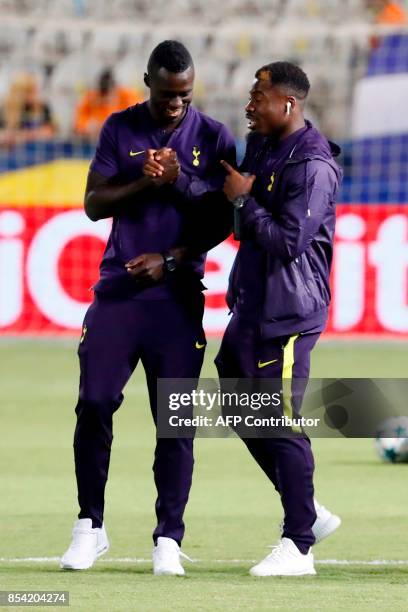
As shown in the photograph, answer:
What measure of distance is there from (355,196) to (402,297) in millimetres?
1794

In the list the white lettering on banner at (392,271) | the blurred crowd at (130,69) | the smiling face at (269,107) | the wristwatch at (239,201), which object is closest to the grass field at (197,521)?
the wristwatch at (239,201)

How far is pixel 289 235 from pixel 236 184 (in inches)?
12.5

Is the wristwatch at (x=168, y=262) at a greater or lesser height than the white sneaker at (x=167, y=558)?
greater

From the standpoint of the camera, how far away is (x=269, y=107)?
213 inches

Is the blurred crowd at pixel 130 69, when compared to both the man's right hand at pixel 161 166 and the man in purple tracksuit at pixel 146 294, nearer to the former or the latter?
the man in purple tracksuit at pixel 146 294

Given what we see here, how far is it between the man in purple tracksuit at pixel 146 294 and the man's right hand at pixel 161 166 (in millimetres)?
43

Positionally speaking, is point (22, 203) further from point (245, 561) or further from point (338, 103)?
point (245, 561)

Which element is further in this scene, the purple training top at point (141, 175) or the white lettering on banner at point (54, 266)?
the white lettering on banner at point (54, 266)

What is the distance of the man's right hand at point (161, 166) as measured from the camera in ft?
17.7

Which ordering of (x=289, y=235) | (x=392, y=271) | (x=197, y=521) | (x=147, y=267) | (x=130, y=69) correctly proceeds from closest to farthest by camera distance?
(x=289, y=235), (x=147, y=267), (x=197, y=521), (x=392, y=271), (x=130, y=69)

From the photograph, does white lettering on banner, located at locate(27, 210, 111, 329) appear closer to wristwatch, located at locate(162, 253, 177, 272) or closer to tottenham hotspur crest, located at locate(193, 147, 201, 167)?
tottenham hotspur crest, located at locate(193, 147, 201, 167)

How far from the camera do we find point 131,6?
1856cm

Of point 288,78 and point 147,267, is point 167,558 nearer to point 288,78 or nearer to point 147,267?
point 147,267

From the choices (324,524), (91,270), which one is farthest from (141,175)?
(91,270)
